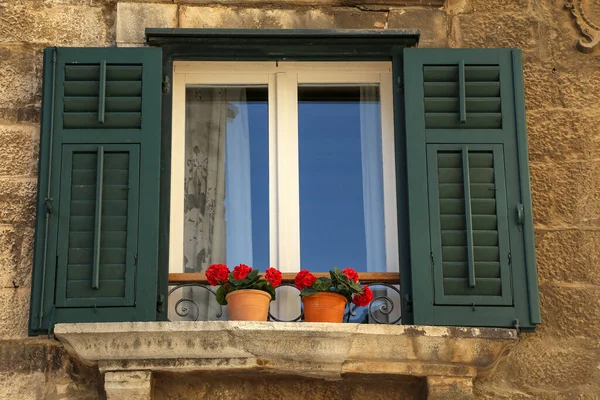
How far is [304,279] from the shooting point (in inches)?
253

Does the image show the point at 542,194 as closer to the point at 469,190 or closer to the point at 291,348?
the point at 469,190

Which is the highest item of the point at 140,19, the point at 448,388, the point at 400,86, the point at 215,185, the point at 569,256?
the point at 140,19

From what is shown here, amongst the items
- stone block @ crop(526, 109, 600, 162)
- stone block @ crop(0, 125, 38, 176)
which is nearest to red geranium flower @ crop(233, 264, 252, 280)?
stone block @ crop(0, 125, 38, 176)

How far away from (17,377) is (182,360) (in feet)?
2.48

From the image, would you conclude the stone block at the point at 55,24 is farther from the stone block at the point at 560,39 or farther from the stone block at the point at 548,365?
the stone block at the point at 548,365

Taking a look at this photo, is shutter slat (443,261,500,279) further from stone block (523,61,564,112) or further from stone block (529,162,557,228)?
stone block (523,61,564,112)

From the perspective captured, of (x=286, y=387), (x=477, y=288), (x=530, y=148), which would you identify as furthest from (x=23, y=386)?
(x=530, y=148)

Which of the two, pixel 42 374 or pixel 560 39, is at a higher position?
pixel 560 39

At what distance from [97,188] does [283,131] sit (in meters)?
0.99

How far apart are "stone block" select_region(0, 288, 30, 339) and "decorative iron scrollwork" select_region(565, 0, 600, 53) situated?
2.87 m

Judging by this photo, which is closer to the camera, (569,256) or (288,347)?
(288,347)

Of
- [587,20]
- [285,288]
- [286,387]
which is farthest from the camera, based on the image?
[587,20]

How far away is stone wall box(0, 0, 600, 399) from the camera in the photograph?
6.42 metres

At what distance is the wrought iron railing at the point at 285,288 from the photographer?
6633 mm
